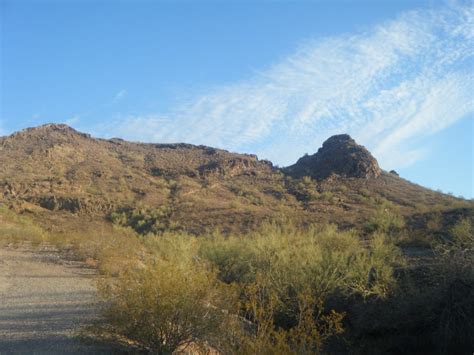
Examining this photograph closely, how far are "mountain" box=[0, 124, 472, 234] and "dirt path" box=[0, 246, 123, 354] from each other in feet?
61.1

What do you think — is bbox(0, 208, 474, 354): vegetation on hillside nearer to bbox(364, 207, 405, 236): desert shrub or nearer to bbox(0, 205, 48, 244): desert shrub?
bbox(0, 205, 48, 244): desert shrub

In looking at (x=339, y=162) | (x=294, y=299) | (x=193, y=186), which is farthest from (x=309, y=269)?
(x=339, y=162)

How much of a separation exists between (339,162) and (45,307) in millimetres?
52745

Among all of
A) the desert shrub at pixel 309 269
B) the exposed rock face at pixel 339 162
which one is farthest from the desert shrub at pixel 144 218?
the exposed rock face at pixel 339 162

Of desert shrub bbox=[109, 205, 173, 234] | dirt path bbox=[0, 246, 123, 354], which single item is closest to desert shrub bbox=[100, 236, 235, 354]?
dirt path bbox=[0, 246, 123, 354]

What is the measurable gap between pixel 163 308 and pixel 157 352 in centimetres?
76

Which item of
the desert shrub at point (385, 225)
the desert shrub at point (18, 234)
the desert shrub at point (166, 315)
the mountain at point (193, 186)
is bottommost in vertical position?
the desert shrub at point (166, 315)

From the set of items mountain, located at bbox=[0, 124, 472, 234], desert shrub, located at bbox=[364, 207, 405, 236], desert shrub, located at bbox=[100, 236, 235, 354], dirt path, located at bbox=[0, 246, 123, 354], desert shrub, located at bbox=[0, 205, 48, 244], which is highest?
mountain, located at bbox=[0, 124, 472, 234]

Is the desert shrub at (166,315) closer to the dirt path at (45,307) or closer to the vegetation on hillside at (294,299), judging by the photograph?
the vegetation on hillside at (294,299)

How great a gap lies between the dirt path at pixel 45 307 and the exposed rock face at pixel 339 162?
140ft

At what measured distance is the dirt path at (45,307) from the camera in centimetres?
877

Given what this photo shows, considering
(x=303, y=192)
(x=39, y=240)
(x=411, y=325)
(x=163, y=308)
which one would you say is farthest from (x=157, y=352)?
(x=303, y=192)

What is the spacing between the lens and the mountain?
42.8 m

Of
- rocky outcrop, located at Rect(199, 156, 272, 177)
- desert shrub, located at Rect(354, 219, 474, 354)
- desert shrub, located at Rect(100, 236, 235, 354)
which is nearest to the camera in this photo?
desert shrub, located at Rect(100, 236, 235, 354)
